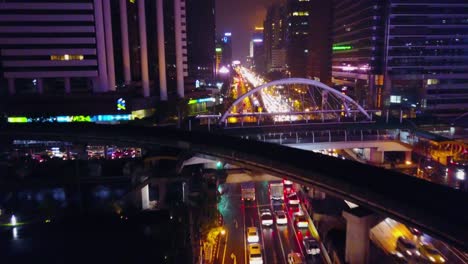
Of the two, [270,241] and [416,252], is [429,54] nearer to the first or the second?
[416,252]

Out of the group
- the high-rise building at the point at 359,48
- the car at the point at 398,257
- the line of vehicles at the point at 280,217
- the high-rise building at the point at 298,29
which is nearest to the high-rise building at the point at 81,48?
the line of vehicles at the point at 280,217

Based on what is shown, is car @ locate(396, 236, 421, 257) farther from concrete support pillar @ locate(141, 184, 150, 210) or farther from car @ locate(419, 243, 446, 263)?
concrete support pillar @ locate(141, 184, 150, 210)

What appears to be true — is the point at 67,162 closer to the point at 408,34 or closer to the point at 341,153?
the point at 341,153

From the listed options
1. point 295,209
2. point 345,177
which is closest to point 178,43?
point 295,209

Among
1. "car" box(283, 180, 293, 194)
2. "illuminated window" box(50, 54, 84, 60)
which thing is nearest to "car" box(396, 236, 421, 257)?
"car" box(283, 180, 293, 194)

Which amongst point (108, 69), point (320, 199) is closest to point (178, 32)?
point (108, 69)

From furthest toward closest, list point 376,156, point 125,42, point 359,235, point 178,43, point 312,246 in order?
point 178,43 < point 125,42 < point 376,156 < point 312,246 < point 359,235

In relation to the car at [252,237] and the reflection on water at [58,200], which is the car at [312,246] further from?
the reflection on water at [58,200]
